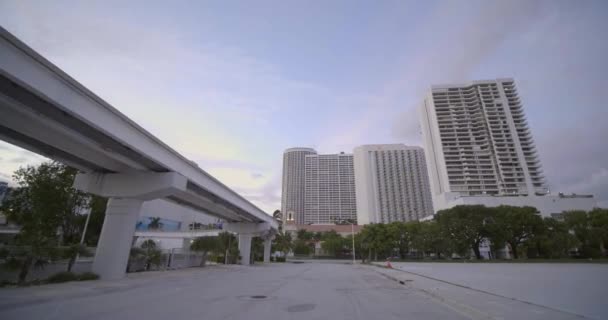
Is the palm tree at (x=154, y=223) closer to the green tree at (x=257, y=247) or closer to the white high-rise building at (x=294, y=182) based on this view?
the green tree at (x=257, y=247)

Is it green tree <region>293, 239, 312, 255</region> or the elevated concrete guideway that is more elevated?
the elevated concrete guideway

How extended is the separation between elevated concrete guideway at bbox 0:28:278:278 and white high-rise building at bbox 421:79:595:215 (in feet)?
310

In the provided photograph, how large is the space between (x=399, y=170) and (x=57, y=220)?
12687 centimetres


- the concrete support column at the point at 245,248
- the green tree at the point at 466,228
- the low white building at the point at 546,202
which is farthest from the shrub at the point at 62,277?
the low white building at the point at 546,202

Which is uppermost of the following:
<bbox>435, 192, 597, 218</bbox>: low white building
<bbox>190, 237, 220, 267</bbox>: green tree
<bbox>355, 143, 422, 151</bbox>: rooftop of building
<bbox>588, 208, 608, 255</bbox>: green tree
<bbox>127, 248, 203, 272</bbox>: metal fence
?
<bbox>355, 143, 422, 151</bbox>: rooftop of building

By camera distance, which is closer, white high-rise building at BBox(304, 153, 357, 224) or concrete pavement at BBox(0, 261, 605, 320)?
concrete pavement at BBox(0, 261, 605, 320)

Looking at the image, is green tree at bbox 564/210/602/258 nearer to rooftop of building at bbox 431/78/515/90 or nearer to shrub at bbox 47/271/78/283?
shrub at bbox 47/271/78/283

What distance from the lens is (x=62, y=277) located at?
13164 millimetres

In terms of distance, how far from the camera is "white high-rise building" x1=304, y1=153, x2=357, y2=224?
5719 inches

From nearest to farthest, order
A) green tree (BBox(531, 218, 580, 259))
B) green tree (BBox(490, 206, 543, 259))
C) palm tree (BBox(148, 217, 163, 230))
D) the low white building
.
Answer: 1. green tree (BBox(531, 218, 580, 259))
2. green tree (BBox(490, 206, 543, 259))
3. palm tree (BBox(148, 217, 163, 230))
4. the low white building

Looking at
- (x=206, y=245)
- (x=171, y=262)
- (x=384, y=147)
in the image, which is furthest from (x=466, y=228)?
(x=384, y=147)

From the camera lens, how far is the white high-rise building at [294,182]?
487ft

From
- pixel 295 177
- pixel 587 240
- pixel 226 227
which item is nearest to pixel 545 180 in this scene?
pixel 587 240

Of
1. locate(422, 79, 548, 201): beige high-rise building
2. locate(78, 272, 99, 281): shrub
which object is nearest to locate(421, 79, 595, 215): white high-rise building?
locate(422, 79, 548, 201): beige high-rise building
